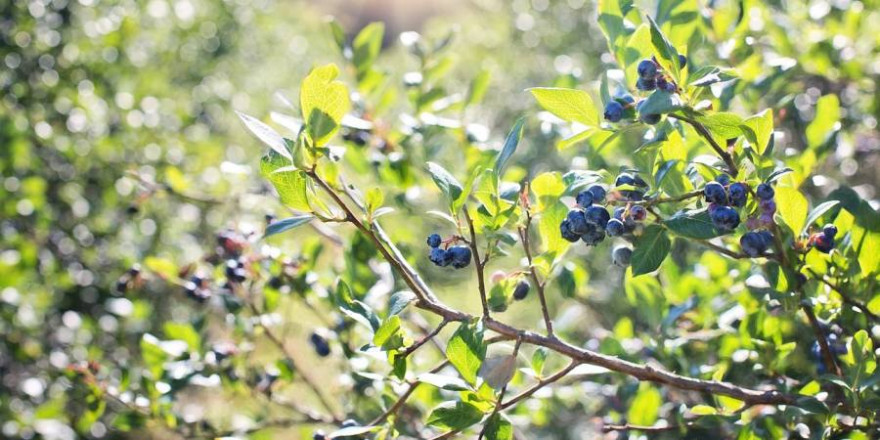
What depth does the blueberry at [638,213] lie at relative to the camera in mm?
976

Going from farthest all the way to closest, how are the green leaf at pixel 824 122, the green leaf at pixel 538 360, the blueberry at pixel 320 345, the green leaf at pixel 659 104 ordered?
the blueberry at pixel 320 345 < the green leaf at pixel 824 122 < the green leaf at pixel 538 360 < the green leaf at pixel 659 104

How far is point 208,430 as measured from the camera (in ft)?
5.49

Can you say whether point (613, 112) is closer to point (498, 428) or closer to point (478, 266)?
point (478, 266)

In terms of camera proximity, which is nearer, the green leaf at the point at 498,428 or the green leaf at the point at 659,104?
the green leaf at the point at 659,104

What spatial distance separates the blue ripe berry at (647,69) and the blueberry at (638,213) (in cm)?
15

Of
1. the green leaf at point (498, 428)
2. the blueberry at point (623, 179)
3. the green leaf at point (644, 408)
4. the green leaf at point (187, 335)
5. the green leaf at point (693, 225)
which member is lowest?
the green leaf at point (187, 335)

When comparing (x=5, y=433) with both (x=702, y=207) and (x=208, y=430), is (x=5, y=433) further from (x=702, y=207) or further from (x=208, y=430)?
(x=702, y=207)

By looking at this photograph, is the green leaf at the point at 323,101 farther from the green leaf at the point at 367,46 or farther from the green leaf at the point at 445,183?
the green leaf at the point at 367,46

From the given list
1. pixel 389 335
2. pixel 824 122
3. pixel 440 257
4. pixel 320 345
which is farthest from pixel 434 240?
pixel 824 122

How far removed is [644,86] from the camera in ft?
3.19

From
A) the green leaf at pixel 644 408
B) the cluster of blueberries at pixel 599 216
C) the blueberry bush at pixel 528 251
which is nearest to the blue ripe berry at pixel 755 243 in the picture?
the blueberry bush at pixel 528 251

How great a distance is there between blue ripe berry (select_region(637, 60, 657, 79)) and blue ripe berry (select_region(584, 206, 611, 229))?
15 centimetres

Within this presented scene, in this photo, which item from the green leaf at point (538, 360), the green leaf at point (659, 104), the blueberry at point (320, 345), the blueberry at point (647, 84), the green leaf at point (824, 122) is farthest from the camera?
the blueberry at point (320, 345)

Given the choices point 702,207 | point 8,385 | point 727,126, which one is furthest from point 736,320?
point 8,385
